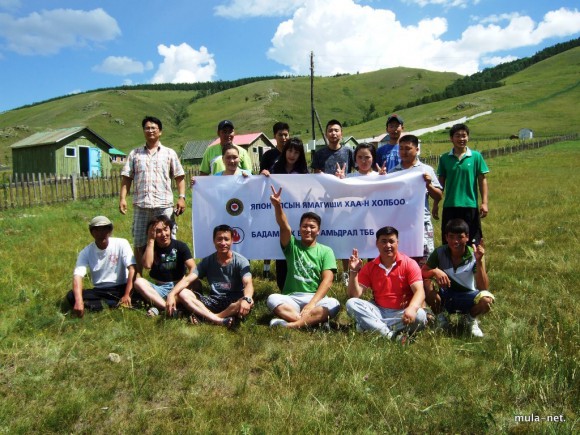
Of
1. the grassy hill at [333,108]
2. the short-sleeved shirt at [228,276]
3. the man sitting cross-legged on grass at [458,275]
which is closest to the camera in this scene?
the man sitting cross-legged on grass at [458,275]

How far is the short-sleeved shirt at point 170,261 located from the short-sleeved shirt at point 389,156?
10.9 feet

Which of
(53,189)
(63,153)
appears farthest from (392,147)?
(63,153)

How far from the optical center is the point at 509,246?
859 cm

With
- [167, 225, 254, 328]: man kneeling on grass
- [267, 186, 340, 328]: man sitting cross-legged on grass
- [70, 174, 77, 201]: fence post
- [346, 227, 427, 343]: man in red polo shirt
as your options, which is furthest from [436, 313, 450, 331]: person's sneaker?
[70, 174, 77, 201]: fence post

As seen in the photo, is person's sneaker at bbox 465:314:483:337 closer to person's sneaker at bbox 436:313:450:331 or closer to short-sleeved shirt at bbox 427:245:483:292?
person's sneaker at bbox 436:313:450:331

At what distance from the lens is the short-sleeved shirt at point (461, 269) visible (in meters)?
4.94

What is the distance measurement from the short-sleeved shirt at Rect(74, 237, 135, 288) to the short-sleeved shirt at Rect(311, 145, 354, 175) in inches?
119

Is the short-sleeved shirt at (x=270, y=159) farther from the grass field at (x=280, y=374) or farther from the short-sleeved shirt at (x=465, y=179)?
the short-sleeved shirt at (x=465, y=179)

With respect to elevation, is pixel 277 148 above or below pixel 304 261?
above

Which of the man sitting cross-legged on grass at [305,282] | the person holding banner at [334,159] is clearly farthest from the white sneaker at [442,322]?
the person holding banner at [334,159]

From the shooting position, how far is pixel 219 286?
18.2 feet

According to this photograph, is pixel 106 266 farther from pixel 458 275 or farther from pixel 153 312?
pixel 458 275

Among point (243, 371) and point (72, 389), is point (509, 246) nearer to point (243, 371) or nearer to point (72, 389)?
point (243, 371)

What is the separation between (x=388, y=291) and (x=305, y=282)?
3.44 feet
